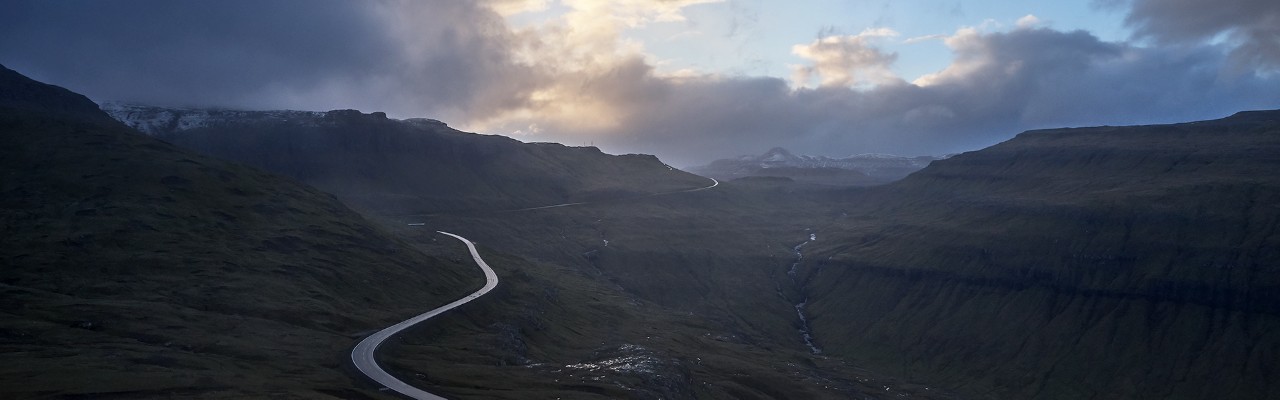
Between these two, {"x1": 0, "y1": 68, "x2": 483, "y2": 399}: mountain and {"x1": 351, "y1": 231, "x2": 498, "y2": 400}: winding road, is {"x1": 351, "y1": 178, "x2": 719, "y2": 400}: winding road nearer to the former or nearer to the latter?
{"x1": 351, "y1": 231, "x2": 498, "y2": 400}: winding road

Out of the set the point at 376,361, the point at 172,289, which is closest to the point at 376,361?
the point at 376,361

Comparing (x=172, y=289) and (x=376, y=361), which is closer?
(x=376, y=361)

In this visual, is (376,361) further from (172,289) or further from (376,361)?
(172,289)

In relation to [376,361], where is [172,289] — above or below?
above

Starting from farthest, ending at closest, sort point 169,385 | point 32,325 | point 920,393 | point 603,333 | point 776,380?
point 920,393 < point 603,333 < point 776,380 < point 32,325 < point 169,385

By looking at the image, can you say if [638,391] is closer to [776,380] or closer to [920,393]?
[776,380]

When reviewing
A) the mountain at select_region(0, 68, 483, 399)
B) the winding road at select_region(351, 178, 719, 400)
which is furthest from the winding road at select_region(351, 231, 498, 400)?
the mountain at select_region(0, 68, 483, 399)

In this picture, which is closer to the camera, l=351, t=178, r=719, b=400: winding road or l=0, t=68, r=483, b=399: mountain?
l=0, t=68, r=483, b=399: mountain

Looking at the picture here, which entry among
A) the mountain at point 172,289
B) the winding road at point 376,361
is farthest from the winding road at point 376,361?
the mountain at point 172,289

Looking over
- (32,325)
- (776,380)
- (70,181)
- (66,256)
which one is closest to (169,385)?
(32,325)
